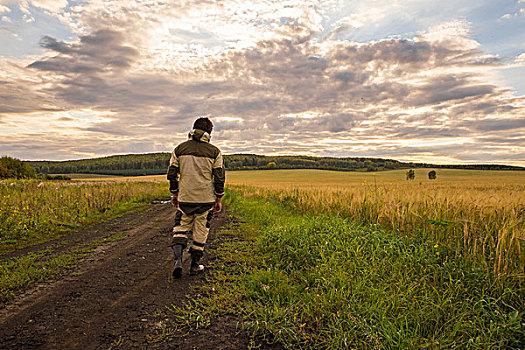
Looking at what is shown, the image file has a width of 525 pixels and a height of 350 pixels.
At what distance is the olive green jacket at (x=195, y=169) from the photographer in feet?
17.5

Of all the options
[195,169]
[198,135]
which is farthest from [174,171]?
[198,135]

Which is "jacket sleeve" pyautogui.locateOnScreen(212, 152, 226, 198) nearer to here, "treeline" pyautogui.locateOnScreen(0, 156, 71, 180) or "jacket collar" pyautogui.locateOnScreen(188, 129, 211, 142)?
"jacket collar" pyautogui.locateOnScreen(188, 129, 211, 142)

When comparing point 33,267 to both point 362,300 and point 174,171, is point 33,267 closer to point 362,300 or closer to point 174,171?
point 174,171

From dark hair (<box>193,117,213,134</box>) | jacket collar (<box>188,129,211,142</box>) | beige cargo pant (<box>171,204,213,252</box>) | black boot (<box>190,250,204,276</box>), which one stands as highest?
dark hair (<box>193,117,213,134</box>)

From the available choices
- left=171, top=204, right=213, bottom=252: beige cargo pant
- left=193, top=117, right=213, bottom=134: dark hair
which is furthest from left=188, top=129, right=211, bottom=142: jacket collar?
left=171, top=204, right=213, bottom=252: beige cargo pant

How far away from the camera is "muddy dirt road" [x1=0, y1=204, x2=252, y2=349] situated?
309cm

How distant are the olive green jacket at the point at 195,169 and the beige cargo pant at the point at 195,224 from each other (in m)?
0.16

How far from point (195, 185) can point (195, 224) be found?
745mm

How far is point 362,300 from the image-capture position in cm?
360

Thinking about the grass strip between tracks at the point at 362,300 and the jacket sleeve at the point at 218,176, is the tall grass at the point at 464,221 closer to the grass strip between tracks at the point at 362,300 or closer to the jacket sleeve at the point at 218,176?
the grass strip between tracks at the point at 362,300

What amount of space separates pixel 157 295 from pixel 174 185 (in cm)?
197

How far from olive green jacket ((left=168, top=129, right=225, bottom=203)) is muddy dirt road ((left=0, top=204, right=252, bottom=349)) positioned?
1440 millimetres

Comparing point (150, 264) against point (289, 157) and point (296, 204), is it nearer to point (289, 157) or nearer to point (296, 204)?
point (296, 204)

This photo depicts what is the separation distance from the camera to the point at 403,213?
651 centimetres
